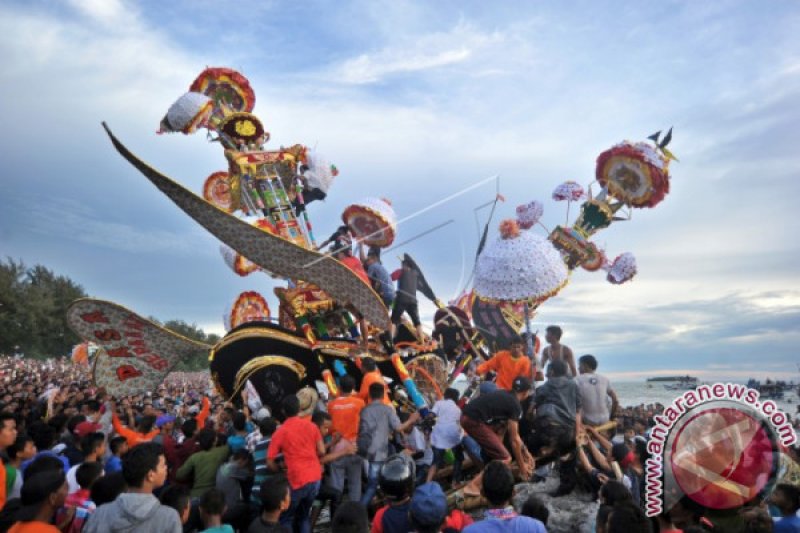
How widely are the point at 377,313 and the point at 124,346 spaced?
622cm

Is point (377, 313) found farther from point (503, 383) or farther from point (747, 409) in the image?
point (747, 409)

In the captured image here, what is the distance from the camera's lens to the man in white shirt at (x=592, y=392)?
6.24m

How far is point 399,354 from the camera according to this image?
10016 mm

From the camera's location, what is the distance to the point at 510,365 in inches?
278

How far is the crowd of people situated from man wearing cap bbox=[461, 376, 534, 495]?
0.01m

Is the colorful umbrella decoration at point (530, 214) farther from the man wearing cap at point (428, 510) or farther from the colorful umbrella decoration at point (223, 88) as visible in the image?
the man wearing cap at point (428, 510)

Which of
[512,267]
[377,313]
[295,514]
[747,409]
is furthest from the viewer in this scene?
[377,313]

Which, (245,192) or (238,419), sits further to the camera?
(245,192)

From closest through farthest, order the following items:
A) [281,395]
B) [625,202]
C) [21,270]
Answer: [281,395]
[625,202]
[21,270]

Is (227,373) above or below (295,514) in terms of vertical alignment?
above

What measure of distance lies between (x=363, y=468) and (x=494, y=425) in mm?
1556

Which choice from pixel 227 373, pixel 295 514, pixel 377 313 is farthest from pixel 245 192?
pixel 295 514

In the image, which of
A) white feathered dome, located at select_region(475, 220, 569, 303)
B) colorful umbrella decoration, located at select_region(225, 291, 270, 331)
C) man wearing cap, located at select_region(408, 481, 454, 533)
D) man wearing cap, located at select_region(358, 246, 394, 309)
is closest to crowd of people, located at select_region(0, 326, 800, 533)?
man wearing cap, located at select_region(408, 481, 454, 533)

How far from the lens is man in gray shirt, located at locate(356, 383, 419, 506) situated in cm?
587
